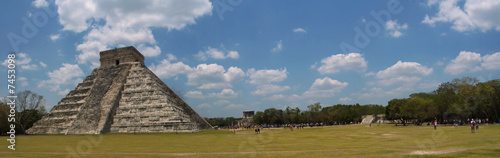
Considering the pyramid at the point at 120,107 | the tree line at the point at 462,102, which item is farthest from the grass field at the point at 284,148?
the tree line at the point at 462,102

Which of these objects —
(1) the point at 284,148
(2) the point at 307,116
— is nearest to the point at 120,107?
(1) the point at 284,148

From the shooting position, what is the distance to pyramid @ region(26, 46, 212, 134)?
28484 mm

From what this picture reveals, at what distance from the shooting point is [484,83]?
143ft

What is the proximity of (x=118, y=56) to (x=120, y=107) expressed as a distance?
1285cm

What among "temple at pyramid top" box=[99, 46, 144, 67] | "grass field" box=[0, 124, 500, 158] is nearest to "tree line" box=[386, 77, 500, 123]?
"grass field" box=[0, 124, 500, 158]

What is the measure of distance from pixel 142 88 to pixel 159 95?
11.8ft

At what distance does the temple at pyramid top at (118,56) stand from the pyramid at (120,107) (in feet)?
0.45

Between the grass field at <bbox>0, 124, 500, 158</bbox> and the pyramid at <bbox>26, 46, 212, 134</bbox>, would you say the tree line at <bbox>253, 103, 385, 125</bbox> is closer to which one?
the pyramid at <bbox>26, 46, 212, 134</bbox>

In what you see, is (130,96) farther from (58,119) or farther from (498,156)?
(498,156)

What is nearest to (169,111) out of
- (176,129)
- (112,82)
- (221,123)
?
(176,129)

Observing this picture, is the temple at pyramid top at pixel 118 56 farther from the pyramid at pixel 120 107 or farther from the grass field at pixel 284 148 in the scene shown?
the grass field at pixel 284 148

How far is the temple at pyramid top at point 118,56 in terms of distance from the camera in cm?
4166

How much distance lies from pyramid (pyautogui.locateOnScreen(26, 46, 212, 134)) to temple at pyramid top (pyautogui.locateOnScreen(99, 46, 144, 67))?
136 millimetres

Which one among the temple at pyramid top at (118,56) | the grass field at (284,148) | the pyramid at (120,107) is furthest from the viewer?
the temple at pyramid top at (118,56)
